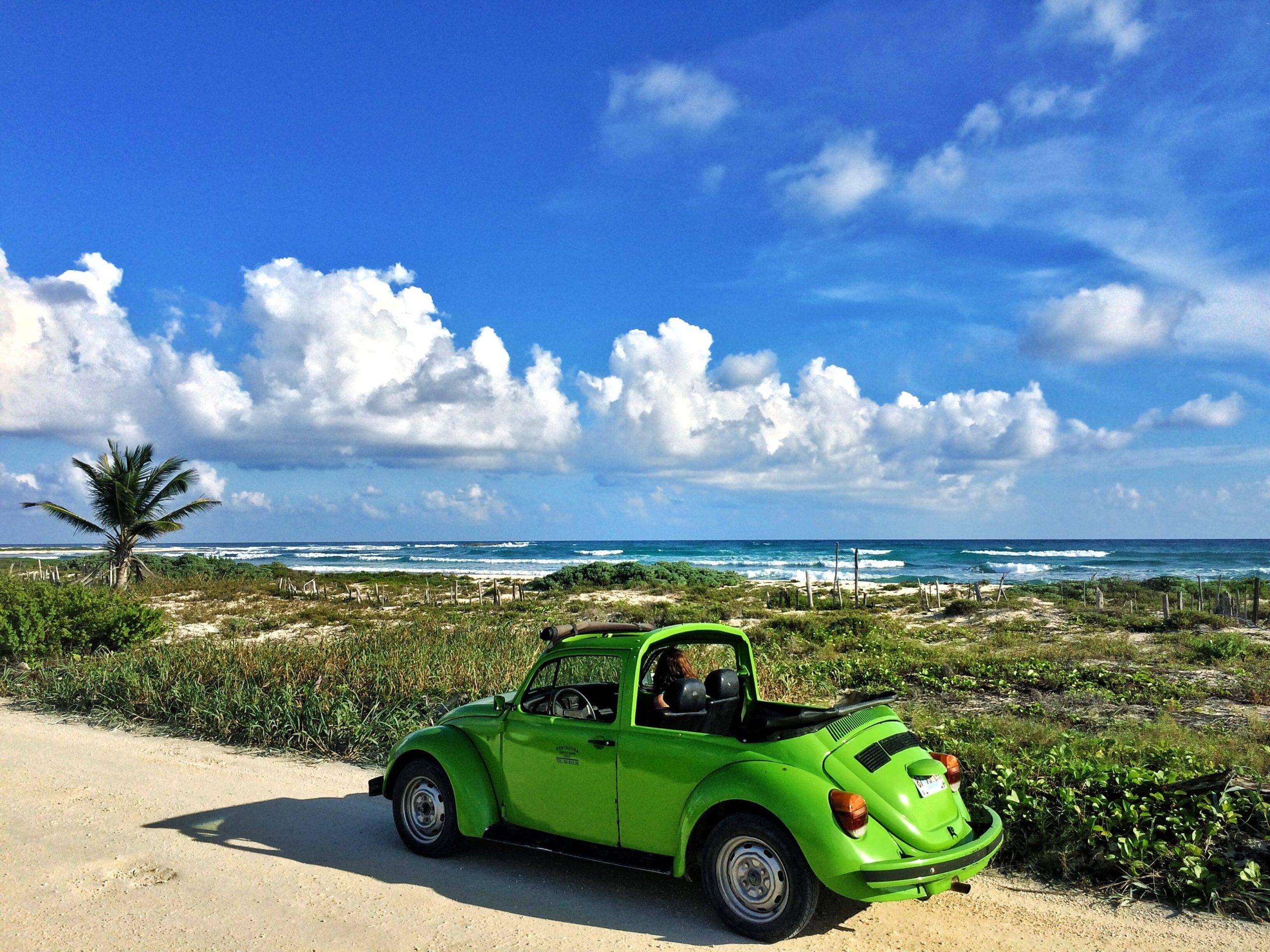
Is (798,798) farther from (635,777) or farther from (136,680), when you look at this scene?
(136,680)

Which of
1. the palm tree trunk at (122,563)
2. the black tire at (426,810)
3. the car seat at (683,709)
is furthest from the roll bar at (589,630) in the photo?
the palm tree trunk at (122,563)

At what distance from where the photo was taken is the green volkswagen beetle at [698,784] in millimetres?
4395

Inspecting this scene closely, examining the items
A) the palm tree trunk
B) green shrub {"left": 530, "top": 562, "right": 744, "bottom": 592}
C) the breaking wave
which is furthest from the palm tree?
the breaking wave

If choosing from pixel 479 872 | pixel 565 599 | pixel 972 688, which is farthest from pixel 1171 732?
pixel 565 599

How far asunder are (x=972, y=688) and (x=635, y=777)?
9663 millimetres

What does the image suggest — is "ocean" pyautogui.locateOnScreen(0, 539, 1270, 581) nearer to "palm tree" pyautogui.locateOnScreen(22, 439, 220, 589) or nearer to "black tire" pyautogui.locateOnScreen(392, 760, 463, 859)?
"palm tree" pyautogui.locateOnScreen(22, 439, 220, 589)

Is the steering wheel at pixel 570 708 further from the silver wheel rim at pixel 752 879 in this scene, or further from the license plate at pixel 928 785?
the license plate at pixel 928 785

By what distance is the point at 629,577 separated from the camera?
50.9 m

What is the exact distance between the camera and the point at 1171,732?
912cm

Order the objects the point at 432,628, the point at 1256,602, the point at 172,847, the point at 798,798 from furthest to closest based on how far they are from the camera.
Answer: the point at 1256,602 < the point at 432,628 < the point at 172,847 < the point at 798,798

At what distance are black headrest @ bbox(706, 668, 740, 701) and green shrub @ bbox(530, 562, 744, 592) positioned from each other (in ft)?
128

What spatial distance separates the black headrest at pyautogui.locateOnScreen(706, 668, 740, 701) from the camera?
18.2 feet

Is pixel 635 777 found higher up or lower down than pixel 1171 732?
higher up

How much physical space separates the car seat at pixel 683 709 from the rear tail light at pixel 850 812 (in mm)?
1016
